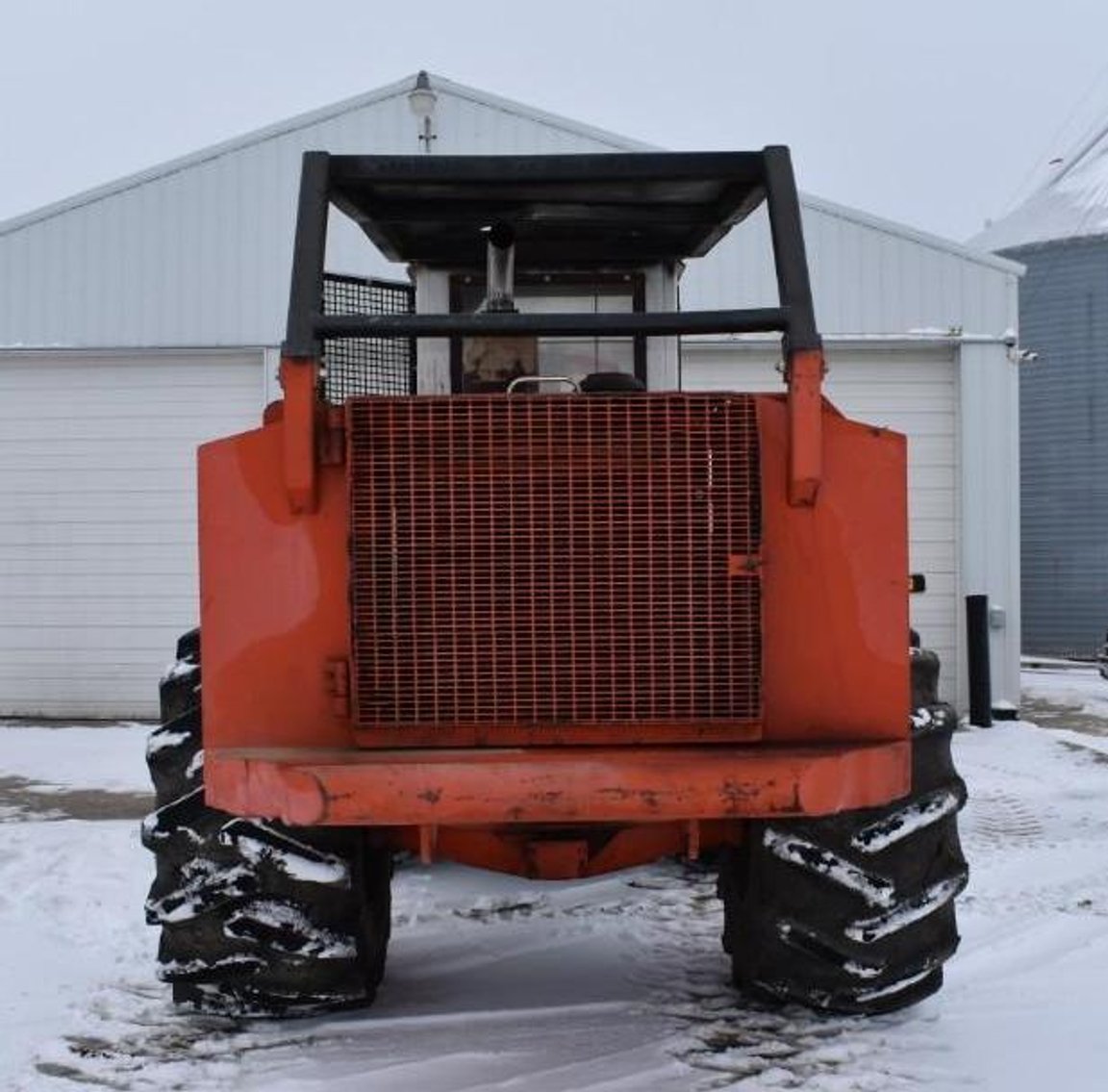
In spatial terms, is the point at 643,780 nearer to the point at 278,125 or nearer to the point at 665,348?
the point at 665,348

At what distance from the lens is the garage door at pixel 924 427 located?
12789mm

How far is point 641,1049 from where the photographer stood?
14.3 ft

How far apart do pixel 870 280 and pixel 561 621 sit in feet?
31.7

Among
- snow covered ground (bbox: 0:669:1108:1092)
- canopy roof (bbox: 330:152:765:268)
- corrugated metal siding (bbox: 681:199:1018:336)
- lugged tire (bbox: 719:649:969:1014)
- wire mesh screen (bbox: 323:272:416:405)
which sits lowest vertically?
snow covered ground (bbox: 0:669:1108:1092)

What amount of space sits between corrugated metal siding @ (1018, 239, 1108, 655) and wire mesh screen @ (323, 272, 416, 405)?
43.1ft

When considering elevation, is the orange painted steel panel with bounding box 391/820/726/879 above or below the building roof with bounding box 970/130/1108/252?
below

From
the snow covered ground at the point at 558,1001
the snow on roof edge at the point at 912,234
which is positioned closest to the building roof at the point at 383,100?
the snow on roof edge at the point at 912,234

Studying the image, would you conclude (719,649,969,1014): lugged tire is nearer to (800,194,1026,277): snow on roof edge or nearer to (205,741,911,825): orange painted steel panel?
(205,741,911,825): orange painted steel panel

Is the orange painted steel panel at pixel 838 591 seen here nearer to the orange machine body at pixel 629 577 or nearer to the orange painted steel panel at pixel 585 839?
the orange machine body at pixel 629 577

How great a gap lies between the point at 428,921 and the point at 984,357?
8.49 meters

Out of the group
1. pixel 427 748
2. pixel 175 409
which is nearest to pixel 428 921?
pixel 427 748

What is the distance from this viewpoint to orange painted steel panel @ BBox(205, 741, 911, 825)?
3523 millimetres

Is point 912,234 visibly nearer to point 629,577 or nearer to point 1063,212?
point 1063,212

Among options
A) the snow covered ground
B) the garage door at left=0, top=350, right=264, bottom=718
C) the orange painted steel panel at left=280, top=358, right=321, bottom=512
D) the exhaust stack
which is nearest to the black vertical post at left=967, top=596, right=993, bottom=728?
Answer: the snow covered ground
